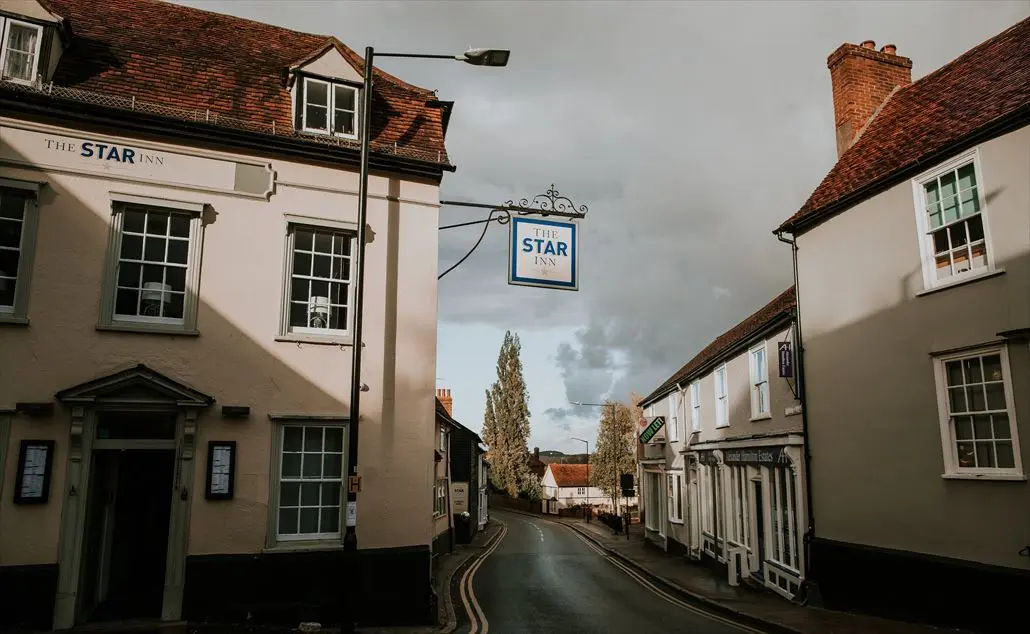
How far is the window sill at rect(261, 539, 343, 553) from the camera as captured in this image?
430 inches

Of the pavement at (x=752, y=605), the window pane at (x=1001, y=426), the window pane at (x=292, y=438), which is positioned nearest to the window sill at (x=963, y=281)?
the window pane at (x=1001, y=426)

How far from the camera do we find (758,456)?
17.1 m

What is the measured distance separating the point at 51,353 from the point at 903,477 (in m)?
14.4

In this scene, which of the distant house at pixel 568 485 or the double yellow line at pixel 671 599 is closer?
the double yellow line at pixel 671 599

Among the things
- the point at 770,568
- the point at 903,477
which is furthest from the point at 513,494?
the point at 903,477

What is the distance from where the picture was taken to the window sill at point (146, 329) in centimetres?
1075

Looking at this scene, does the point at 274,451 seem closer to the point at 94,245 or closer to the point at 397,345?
the point at 397,345

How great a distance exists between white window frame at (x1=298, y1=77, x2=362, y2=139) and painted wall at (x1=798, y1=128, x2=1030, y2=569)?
10235 mm

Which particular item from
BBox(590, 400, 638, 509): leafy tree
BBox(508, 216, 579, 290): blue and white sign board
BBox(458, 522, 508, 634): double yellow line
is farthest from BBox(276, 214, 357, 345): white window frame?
BBox(590, 400, 638, 509): leafy tree

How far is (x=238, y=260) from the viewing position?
11.6 metres

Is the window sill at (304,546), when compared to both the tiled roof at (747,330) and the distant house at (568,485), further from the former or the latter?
the distant house at (568,485)

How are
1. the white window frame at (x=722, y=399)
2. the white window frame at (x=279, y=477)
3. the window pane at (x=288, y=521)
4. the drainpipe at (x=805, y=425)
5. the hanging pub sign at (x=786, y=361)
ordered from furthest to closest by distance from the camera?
the white window frame at (x=722, y=399), the hanging pub sign at (x=786, y=361), the drainpipe at (x=805, y=425), the window pane at (x=288, y=521), the white window frame at (x=279, y=477)

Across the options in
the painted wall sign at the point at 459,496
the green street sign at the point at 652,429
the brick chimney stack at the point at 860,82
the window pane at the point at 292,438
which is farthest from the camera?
the painted wall sign at the point at 459,496

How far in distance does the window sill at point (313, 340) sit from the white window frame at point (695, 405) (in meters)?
15.8
